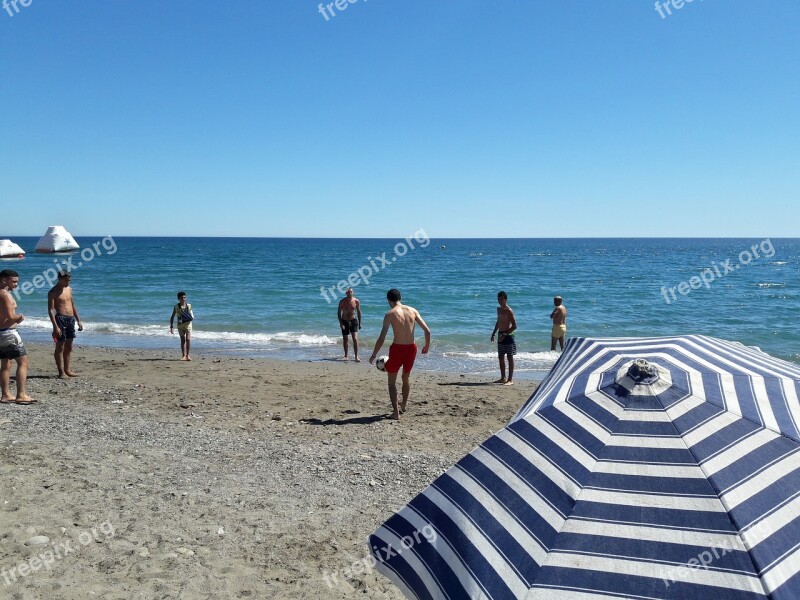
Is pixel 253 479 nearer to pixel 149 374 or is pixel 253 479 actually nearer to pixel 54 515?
pixel 54 515

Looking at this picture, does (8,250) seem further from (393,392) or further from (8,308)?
(393,392)

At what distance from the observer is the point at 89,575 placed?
3965 millimetres

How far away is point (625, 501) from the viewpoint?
231cm

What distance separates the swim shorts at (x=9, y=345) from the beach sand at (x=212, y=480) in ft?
2.27

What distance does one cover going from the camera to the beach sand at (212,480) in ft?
13.2

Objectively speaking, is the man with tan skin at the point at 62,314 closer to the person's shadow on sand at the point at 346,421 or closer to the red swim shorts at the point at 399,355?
the person's shadow on sand at the point at 346,421

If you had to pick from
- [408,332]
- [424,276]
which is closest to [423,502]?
[408,332]

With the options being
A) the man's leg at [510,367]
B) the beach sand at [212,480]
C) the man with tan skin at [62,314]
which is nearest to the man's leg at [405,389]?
the beach sand at [212,480]

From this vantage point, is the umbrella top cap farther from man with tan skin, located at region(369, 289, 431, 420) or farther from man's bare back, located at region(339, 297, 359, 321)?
man's bare back, located at region(339, 297, 359, 321)

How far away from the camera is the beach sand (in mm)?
4031

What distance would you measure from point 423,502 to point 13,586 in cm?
295

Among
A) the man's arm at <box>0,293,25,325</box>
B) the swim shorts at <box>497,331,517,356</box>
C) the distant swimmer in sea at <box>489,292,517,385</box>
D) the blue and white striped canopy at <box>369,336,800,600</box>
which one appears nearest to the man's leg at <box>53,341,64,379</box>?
the man's arm at <box>0,293,25,325</box>

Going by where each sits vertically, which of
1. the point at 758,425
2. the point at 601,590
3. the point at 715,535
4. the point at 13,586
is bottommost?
the point at 13,586

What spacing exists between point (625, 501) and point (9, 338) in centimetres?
791
